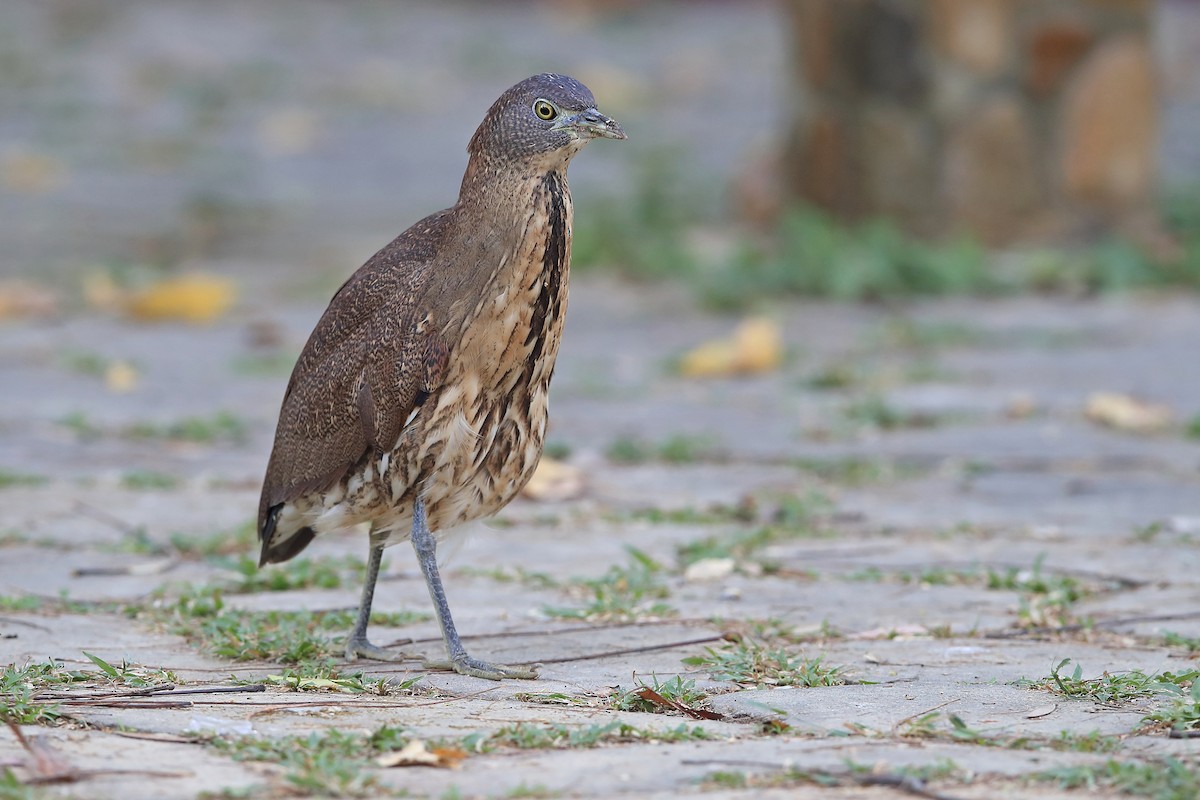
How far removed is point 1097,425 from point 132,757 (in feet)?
14.0

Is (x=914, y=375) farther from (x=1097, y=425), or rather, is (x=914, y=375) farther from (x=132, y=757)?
(x=132, y=757)

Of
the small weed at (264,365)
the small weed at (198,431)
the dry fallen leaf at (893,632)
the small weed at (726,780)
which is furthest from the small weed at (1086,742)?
the small weed at (264,365)

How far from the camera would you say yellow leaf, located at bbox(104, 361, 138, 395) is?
7.03 meters

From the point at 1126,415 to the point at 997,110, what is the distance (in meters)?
2.87

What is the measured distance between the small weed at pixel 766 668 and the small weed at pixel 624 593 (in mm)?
456

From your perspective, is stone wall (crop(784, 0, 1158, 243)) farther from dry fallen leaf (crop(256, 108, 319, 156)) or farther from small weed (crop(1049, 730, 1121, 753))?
small weed (crop(1049, 730, 1121, 753))

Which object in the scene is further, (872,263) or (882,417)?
(872,263)

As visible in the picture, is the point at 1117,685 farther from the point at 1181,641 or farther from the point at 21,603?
the point at 21,603

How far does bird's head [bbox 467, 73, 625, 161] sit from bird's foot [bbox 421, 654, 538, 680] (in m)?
1.02

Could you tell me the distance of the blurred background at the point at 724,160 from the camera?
8664 millimetres

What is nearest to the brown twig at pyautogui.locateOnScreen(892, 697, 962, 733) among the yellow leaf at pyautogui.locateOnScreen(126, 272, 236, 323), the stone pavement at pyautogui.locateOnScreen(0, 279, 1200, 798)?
the stone pavement at pyautogui.locateOnScreen(0, 279, 1200, 798)

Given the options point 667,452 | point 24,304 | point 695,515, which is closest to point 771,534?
point 695,515

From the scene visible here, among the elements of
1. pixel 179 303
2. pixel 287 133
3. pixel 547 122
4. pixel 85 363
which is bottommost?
pixel 85 363

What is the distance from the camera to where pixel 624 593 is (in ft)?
14.5
